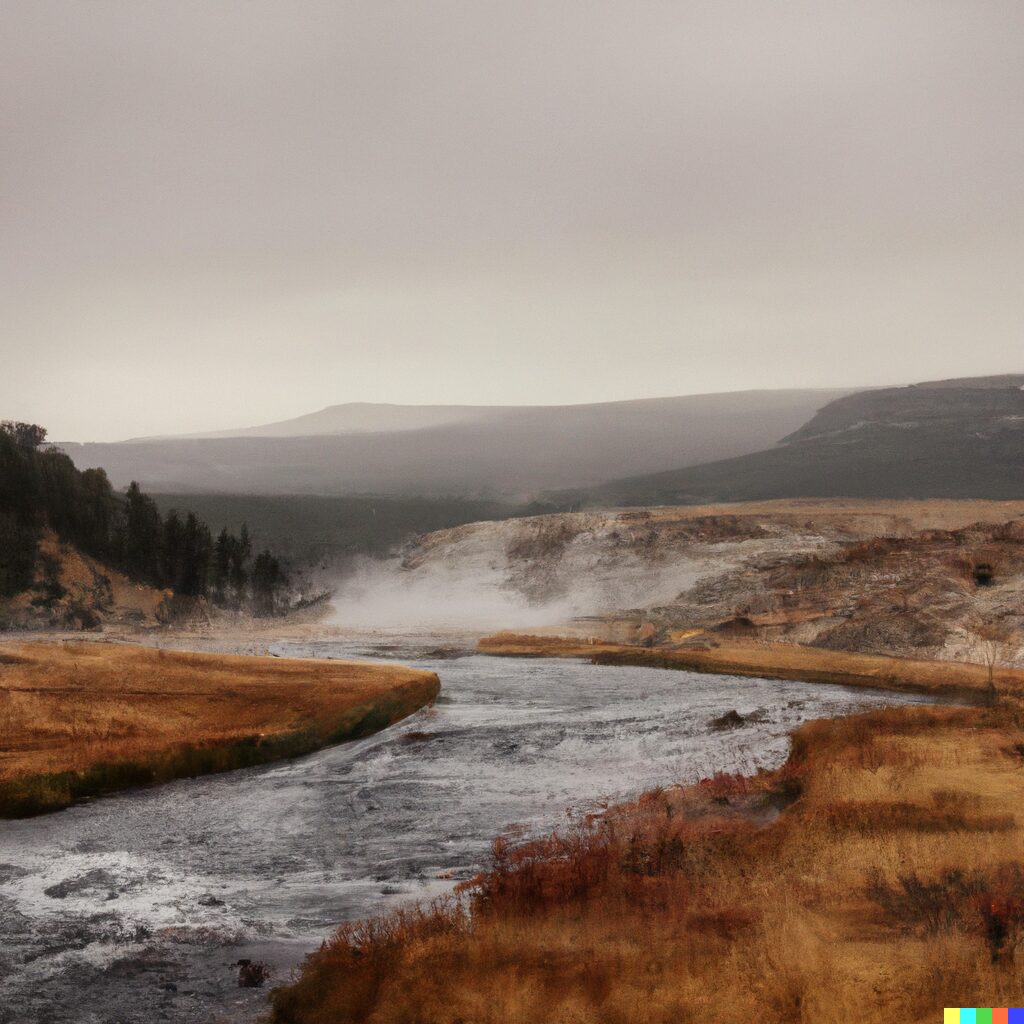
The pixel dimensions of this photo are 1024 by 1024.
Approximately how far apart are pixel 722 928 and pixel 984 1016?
234cm

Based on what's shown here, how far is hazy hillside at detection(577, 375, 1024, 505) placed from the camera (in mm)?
54125

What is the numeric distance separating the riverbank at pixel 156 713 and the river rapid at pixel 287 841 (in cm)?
48

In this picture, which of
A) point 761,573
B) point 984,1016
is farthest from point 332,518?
point 984,1016

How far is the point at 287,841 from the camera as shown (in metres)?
13.0

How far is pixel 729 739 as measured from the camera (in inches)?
779

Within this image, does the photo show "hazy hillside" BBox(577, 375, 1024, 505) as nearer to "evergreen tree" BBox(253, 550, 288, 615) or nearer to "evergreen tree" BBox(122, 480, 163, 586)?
"evergreen tree" BBox(253, 550, 288, 615)

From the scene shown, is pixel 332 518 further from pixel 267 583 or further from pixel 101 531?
pixel 101 531

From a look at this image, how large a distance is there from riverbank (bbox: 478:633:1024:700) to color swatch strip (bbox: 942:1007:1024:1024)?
20242 mm

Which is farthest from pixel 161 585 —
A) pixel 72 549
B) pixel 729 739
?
pixel 729 739

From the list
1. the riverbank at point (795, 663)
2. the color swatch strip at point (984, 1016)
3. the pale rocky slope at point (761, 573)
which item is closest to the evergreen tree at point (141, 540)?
the pale rocky slope at point (761, 573)

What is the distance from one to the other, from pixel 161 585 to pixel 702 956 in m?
44.1

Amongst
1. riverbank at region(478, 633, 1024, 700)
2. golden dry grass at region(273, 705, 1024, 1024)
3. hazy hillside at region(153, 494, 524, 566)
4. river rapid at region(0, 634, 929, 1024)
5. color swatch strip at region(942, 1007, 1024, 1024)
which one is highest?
hazy hillside at region(153, 494, 524, 566)

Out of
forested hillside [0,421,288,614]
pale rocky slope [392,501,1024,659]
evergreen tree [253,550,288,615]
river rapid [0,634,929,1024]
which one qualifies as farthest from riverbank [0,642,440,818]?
evergreen tree [253,550,288,615]

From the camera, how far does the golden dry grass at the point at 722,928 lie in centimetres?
707
